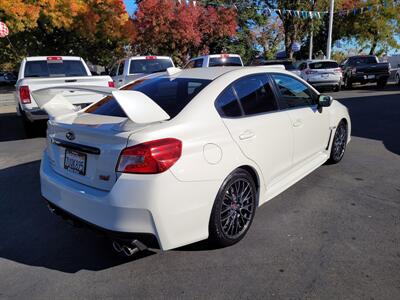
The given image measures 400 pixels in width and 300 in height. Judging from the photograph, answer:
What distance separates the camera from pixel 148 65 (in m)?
12.2

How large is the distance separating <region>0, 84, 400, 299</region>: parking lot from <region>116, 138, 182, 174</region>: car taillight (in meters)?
0.93

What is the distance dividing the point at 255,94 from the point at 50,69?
7.30 meters

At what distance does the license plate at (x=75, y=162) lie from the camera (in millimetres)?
3152

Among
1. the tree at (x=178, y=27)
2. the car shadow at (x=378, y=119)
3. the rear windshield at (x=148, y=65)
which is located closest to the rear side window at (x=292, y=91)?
the car shadow at (x=378, y=119)

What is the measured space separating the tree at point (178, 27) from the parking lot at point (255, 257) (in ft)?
72.7

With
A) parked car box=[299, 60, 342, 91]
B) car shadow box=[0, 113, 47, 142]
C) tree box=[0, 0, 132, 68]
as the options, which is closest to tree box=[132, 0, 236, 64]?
tree box=[0, 0, 132, 68]

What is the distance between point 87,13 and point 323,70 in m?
12.3

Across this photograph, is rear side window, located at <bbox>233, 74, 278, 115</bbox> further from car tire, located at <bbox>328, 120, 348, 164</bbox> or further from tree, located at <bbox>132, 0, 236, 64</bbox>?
tree, located at <bbox>132, 0, 236, 64</bbox>

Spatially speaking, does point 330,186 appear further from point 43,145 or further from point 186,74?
point 43,145

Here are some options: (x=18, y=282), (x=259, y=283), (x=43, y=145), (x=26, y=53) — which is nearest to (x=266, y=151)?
(x=259, y=283)

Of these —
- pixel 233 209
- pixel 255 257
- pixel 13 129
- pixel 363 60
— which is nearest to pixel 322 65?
pixel 363 60

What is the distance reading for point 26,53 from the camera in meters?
22.8

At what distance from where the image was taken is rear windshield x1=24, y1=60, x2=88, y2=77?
31.3 feet

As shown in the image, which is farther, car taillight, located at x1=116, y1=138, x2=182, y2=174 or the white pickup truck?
the white pickup truck
